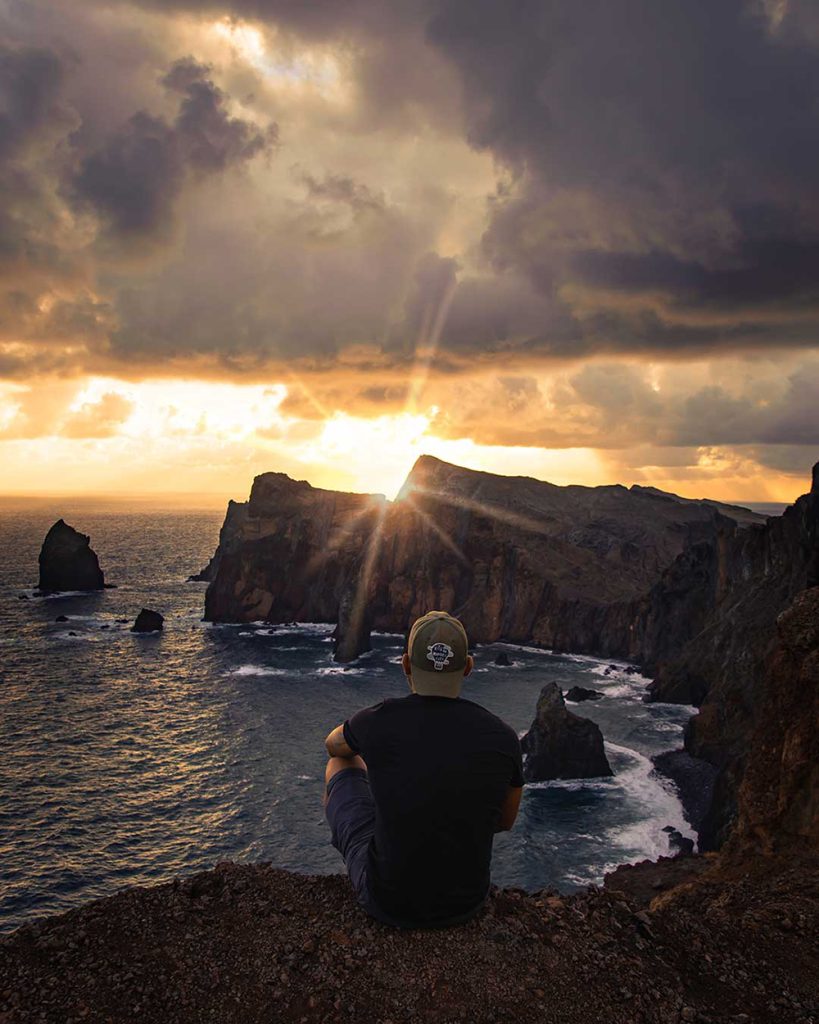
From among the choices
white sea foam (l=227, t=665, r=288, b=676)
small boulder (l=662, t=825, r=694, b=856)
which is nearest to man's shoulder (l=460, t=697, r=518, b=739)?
small boulder (l=662, t=825, r=694, b=856)

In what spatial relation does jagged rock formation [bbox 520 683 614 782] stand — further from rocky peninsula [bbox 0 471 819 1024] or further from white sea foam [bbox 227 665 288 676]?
rocky peninsula [bbox 0 471 819 1024]

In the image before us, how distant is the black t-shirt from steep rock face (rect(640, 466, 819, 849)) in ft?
98.0

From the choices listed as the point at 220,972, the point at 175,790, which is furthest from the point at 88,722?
the point at 220,972

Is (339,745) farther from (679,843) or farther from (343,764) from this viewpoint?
(679,843)

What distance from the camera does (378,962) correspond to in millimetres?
6871

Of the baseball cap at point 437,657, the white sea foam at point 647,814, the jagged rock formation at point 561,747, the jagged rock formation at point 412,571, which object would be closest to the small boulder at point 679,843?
the white sea foam at point 647,814

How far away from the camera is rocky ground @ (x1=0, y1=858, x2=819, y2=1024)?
6.43 m

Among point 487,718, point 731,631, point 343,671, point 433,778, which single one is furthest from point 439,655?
point 343,671

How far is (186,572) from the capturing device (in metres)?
167

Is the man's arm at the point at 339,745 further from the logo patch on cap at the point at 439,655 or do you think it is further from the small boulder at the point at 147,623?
the small boulder at the point at 147,623

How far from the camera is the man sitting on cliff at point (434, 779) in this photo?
6312 millimetres

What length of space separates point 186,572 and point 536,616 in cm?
9470

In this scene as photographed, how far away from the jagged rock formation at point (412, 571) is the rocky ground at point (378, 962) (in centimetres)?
8848

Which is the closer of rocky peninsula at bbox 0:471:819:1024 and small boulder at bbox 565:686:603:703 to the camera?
rocky peninsula at bbox 0:471:819:1024
